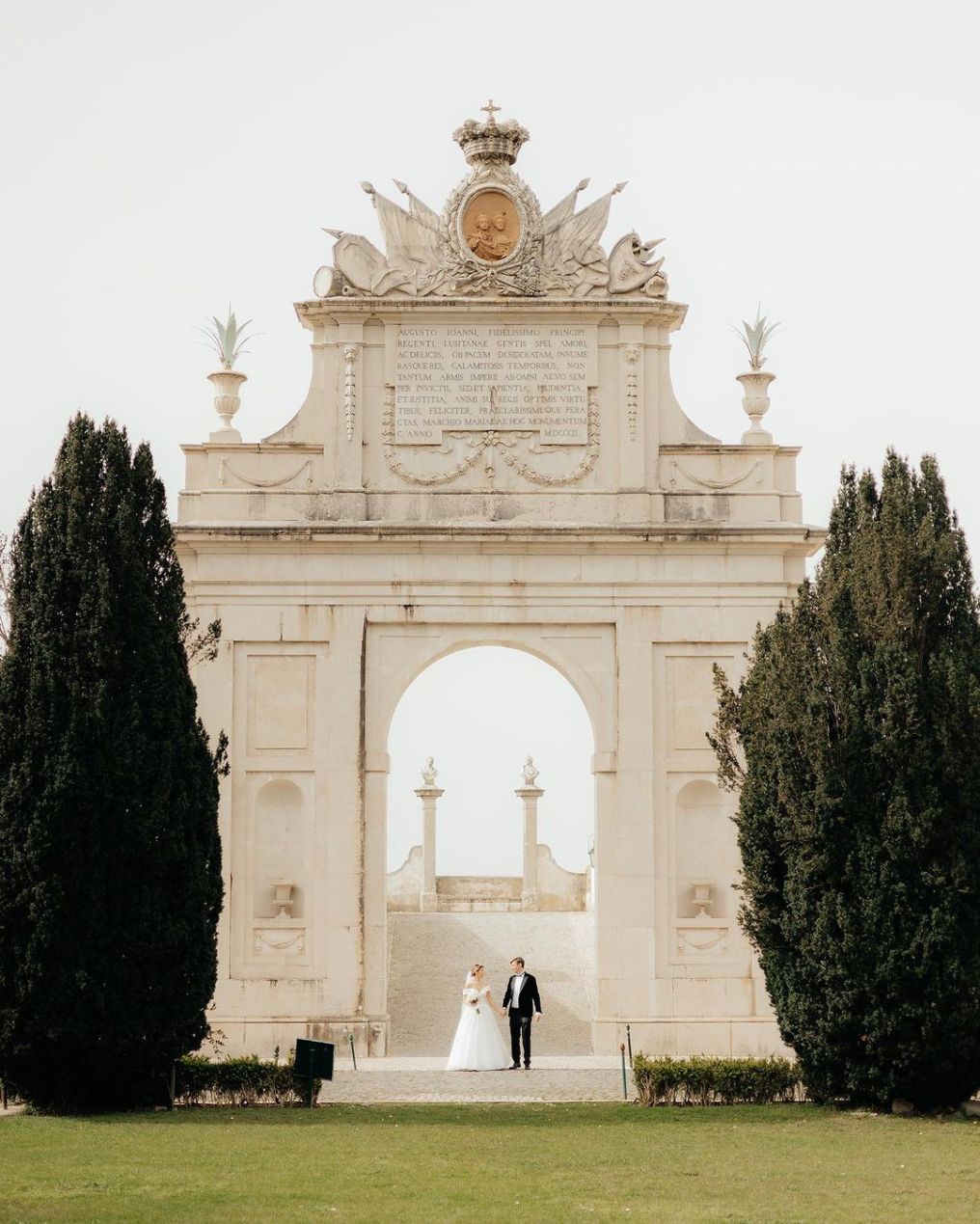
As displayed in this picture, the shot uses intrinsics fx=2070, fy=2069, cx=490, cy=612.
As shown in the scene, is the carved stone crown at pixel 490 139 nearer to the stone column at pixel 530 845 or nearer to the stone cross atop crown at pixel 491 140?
the stone cross atop crown at pixel 491 140

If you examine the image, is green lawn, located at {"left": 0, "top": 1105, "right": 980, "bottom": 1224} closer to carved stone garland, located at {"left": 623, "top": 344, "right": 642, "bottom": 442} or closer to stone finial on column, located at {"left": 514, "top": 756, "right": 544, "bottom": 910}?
carved stone garland, located at {"left": 623, "top": 344, "right": 642, "bottom": 442}

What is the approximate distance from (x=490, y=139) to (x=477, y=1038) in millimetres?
13565

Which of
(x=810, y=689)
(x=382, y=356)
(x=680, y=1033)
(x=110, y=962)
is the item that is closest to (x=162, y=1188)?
(x=110, y=962)

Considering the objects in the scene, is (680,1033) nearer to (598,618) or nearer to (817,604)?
(598,618)

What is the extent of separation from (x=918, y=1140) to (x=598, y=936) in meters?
10.4

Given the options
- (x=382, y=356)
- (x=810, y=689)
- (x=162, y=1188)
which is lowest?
(x=162, y=1188)

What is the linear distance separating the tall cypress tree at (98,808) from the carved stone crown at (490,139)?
33.3ft

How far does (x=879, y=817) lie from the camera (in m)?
22.6

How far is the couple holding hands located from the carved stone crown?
1237 cm

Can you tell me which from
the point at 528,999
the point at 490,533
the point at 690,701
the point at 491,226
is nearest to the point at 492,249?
the point at 491,226

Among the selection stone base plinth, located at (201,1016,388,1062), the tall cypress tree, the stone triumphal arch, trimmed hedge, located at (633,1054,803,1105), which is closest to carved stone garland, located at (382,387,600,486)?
the stone triumphal arch

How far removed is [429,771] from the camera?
45.8 meters

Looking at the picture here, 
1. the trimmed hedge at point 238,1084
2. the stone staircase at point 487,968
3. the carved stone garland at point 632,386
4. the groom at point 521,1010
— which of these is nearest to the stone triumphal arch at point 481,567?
the carved stone garland at point 632,386

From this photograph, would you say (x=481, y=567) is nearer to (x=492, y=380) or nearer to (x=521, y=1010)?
(x=492, y=380)
